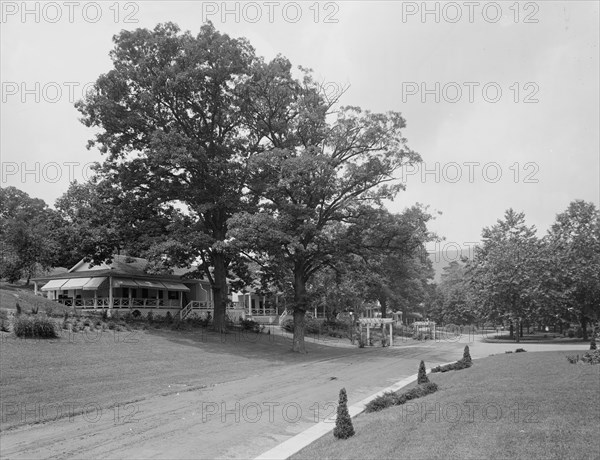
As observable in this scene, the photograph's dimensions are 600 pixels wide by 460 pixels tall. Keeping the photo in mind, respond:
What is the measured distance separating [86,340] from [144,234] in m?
12.6

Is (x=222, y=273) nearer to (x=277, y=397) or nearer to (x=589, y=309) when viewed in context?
(x=277, y=397)

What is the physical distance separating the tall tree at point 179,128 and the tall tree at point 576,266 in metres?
34.0

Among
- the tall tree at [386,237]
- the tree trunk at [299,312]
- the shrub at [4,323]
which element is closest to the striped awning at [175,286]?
the tree trunk at [299,312]

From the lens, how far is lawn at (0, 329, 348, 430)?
51.7 ft

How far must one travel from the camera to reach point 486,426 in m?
10.9

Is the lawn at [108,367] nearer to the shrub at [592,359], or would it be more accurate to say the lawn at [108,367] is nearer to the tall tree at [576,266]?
the shrub at [592,359]

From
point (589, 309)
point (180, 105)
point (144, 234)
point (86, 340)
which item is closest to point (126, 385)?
point (86, 340)

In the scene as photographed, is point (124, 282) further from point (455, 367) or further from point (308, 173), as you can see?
point (455, 367)

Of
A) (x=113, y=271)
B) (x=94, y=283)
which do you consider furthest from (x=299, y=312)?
(x=94, y=283)

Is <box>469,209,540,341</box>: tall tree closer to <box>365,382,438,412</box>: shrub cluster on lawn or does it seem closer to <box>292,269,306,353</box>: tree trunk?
<box>292,269,306,353</box>: tree trunk

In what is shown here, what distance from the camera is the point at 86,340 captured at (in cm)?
2575

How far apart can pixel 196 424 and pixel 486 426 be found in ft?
23.8

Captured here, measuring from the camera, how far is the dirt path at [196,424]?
1105 cm

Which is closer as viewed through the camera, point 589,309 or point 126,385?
point 126,385
